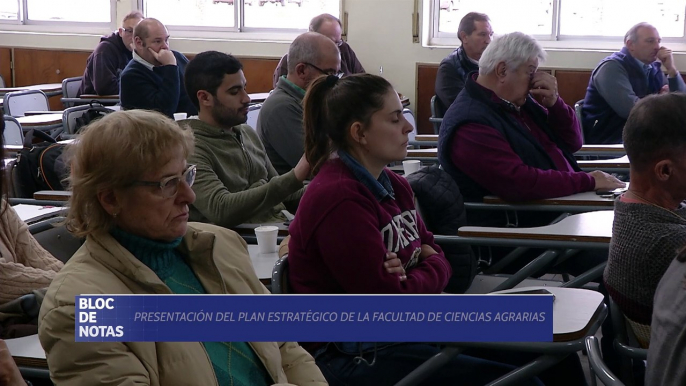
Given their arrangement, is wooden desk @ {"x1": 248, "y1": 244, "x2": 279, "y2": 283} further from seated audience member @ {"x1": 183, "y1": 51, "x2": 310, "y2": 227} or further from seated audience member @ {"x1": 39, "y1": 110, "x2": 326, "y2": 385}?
seated audience member @ {"x1": 39, "y1": 110, "x2": 326, "y2": 385}

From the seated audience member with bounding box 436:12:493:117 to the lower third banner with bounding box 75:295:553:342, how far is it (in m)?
5.36

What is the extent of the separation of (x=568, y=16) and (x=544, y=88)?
4.39 meters

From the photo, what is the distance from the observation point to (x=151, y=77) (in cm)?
535

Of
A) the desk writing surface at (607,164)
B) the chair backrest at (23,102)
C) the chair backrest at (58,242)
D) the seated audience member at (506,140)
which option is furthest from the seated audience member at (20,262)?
the chair backrest at (23,102)

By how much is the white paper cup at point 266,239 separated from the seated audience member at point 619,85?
12.4 ft

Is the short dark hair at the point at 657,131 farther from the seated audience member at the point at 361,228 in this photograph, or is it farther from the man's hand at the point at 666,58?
the man's hand at the point at 666,58

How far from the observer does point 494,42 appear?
3.42 m

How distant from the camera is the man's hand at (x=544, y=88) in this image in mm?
3473

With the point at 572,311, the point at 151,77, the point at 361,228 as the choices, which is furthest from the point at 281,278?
the point at 151,77

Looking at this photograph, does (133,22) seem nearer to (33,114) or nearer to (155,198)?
(33,114)

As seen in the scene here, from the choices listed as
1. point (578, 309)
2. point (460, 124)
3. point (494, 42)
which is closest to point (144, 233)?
point (578, 309)

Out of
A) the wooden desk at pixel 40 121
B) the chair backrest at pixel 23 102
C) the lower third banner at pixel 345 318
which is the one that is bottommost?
the wooden desk at pixel 40 121

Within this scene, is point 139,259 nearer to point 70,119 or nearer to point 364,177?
point 364,177

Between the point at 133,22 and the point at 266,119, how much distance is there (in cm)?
449
